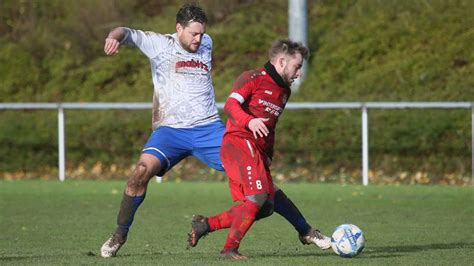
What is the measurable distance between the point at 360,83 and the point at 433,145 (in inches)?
99.4

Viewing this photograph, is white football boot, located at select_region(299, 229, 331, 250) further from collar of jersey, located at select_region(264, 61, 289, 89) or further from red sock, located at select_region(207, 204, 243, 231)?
collar of jersey, located at select_region(264, 61, 289, 89)

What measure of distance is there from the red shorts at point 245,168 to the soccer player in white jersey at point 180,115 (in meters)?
→ 0.49

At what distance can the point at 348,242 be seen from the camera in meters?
9.07

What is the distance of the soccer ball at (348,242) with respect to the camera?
9.06 m

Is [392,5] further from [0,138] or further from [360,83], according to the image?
[0,138]

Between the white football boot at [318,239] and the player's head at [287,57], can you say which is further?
the white football boot at [318,239]

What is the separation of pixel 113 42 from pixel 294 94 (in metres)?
12.3

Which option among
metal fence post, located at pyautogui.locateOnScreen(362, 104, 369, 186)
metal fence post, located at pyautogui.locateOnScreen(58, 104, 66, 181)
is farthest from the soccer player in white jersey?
metal fence post, located at pyautogui.locateOnScreen(58, 104, 66, 181)

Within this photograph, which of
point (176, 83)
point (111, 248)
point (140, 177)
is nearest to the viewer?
point (111, 248)

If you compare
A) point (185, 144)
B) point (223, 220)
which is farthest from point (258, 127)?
point (185, 144)

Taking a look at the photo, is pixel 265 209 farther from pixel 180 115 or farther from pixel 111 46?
pixel 111 46

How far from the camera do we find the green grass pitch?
366 inches

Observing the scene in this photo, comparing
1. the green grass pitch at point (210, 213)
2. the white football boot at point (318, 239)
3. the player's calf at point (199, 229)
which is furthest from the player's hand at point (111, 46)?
the white football boot at point (318, 239)

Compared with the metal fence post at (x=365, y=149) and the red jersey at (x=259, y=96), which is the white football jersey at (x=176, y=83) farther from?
the metal fence post at (x=365, y=149)
